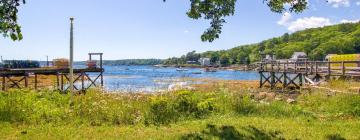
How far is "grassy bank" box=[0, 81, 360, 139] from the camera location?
10086 mm

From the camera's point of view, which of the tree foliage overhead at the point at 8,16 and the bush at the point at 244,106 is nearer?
the tree foliage overhead at the point at 8,16

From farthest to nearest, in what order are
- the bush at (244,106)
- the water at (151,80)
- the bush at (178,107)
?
the water at (151,80) → the bush at (244,106) → the bush at (178,107)

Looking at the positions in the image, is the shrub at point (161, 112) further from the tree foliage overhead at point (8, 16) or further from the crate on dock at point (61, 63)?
the crate on dock at point (61, 63)

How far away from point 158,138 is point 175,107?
328 centimetres

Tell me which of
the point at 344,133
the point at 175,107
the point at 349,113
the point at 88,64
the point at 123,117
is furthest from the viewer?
the point at 88,64

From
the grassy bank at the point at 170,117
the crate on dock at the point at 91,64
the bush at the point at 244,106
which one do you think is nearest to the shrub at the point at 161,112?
the grassy bank at the point at 170,117

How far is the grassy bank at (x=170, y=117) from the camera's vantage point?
397 inches

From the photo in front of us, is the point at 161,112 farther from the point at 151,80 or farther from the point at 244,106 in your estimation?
the point at 151,80

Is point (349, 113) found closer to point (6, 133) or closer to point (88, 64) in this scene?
point (6, 133)

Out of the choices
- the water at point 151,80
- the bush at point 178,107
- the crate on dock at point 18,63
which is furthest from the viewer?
the crate on dock at point 18,63

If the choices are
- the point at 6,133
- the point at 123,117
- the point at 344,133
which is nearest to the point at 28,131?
the point at 6,133

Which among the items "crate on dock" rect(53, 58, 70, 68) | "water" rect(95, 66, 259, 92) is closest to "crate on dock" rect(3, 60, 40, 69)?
"water" rect(95, 66, 259, 92)

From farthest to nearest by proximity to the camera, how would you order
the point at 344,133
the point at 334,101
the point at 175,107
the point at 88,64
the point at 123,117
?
the point at 88,64 < the point at 334,101 < the point at 175,107 < the point at 123,117 < the point at 344,133

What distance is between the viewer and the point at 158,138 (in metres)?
9.52
